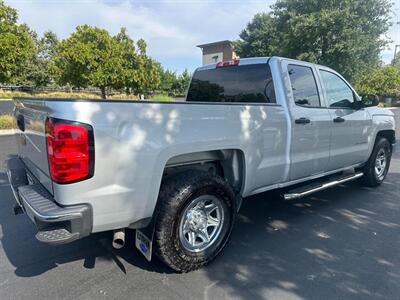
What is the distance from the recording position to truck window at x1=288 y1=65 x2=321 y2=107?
3807 millimetres

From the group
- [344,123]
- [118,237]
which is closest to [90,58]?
[344,123]

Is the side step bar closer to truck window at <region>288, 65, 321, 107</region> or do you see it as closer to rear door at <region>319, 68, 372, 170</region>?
rear door at <region>319, 68, 372, 170</region>

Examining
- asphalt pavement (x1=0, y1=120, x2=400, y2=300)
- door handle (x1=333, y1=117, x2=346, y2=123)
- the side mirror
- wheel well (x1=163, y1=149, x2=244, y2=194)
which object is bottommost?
asphalt pavement (x1=0, y1=120, x2=400, y2=300)

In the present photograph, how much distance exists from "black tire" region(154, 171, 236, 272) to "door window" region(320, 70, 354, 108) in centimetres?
237

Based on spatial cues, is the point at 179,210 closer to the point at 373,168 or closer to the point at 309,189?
→ the point at 309,189

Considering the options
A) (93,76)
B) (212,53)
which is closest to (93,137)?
(93,76)

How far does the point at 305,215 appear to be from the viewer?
431 centimetres

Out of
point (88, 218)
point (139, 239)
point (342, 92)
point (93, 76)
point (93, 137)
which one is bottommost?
point (139, 239)

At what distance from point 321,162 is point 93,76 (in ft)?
71.9

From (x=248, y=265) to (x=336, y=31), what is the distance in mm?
27214

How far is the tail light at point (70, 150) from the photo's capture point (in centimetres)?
211

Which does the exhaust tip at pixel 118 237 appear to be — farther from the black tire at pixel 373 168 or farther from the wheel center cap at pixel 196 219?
the black tire at pixel 373 168

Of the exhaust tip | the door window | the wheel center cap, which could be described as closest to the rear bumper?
the exhaust tip

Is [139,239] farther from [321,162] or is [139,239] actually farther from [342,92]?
[342,92]
